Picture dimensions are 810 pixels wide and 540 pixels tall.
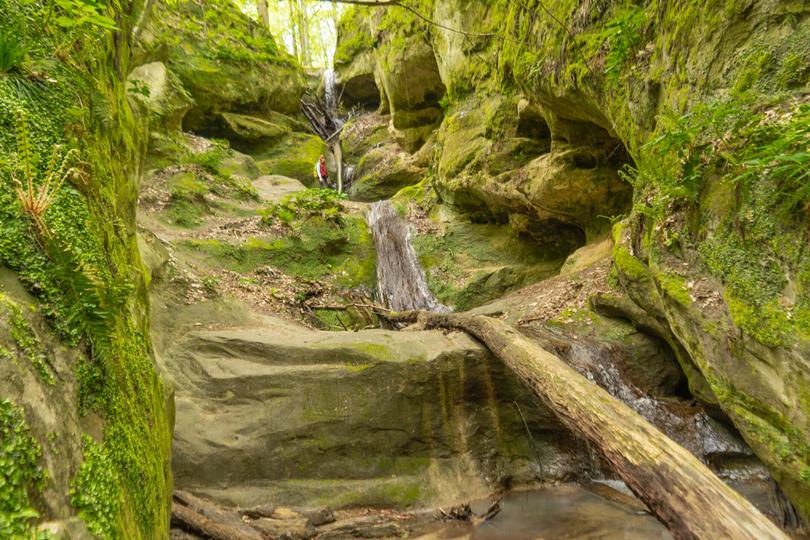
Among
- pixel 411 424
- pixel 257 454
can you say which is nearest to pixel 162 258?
pixel 257 454

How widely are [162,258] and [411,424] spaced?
5030mm

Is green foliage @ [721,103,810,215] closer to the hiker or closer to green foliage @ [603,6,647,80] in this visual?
green foliage @ [603,6,647,80]

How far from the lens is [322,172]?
20.2 m

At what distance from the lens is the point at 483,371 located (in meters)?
5.89

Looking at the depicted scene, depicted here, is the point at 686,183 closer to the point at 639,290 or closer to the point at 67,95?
the point at 639,290

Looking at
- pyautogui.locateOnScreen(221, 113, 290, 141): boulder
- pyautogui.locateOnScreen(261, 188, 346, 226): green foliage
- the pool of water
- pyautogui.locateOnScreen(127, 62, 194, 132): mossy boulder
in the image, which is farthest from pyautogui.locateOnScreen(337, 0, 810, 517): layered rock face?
pyautogui.locateOnScreen(221, 113, 290, 141): boulder

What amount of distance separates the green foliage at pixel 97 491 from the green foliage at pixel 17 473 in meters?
0.19

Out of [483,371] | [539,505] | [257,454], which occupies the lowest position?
[539,505]

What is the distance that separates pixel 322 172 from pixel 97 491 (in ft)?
64.4

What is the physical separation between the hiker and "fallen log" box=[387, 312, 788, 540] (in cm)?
1692

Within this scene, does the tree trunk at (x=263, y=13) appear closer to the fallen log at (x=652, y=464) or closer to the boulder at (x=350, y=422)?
the boulder at (x=350, y=422)

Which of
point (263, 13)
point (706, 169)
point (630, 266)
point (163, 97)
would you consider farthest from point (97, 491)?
point (263, 13)

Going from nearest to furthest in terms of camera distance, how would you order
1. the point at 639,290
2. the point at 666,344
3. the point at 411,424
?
1. the point at 411,424
2. the point at 639,290
3. the point at 666,344

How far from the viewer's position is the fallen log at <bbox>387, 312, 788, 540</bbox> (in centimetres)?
222
